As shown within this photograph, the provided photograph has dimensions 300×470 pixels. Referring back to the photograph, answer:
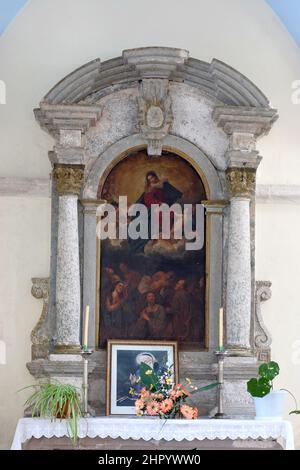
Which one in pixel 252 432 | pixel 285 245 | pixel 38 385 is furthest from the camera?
pixel 285 245

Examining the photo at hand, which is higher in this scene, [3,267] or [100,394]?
[3,267]

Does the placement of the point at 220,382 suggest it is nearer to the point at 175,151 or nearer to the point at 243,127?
the point at 175,151

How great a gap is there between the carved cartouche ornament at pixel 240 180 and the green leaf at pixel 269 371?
1.75 meters

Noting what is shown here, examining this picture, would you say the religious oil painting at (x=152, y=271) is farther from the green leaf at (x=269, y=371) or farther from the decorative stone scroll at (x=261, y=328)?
the green leaf at (x=269, y=371)

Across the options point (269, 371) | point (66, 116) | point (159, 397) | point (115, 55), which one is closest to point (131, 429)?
point (159, 397)

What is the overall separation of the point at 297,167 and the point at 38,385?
3.20 m

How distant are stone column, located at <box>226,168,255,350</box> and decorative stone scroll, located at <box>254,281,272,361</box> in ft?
0.66

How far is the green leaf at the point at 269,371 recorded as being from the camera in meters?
10.0

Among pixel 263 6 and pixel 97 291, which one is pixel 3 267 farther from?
pixel 263 6

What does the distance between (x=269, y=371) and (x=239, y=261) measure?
1.31m

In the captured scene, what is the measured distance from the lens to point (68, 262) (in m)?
10.9
